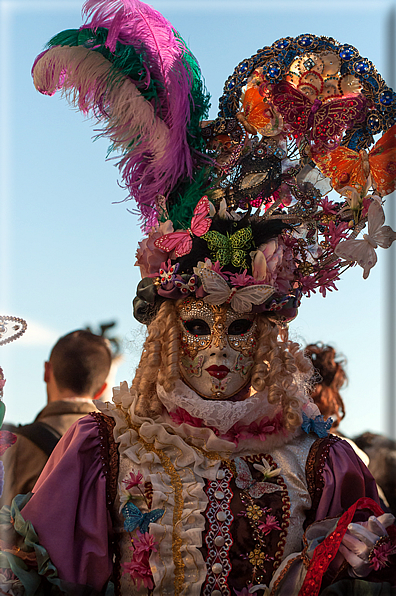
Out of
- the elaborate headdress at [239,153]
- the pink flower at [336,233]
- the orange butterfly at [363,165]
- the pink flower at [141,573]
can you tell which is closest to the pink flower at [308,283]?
the elaborate headdress at [239,153]

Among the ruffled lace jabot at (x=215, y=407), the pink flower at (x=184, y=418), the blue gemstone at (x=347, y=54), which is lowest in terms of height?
the pink flower at (x=184, y=418)

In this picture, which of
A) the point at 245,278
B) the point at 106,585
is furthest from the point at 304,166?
the point at 106,585

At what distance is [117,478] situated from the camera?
7.82 feet

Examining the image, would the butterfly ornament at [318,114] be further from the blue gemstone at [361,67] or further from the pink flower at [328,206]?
the pink flower at [328,206]

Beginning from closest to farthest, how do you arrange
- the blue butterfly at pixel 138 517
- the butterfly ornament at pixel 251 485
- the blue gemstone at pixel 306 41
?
the blue butterfly at pixel 138 517
the butterfly ornament at pixel 251 485
the blue gemstone at pixel 306 41

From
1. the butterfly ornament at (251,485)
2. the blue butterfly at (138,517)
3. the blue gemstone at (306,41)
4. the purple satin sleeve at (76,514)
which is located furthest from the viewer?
the blue gemstone at (306,41)

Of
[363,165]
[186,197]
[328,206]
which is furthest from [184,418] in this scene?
[363,165]

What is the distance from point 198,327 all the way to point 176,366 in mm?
179

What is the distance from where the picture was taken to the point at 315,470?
249cm

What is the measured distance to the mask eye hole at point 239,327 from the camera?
2529 mm

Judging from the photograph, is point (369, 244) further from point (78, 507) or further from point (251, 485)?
point (78, 507)

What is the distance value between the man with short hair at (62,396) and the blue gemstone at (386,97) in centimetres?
196

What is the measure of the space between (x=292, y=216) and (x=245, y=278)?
41 centimetres

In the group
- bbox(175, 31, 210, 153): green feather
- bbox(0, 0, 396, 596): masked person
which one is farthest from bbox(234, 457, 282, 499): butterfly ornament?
bbox(175, 31, 210, 153): green feather
